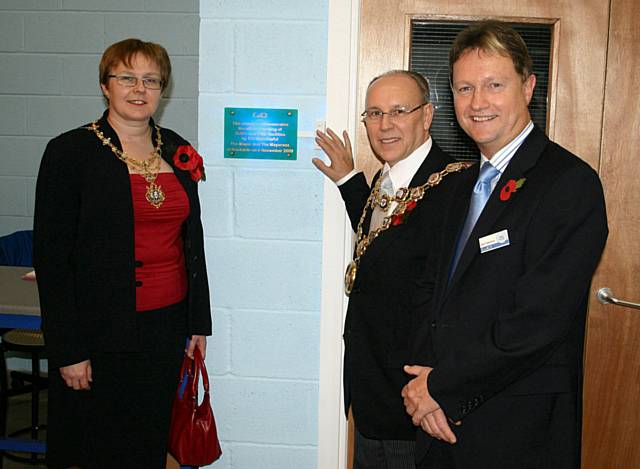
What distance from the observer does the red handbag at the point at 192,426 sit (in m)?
2.09

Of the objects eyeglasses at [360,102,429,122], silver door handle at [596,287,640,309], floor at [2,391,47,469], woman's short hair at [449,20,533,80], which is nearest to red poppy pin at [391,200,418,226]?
eyeglasses at [360,102,429,122]

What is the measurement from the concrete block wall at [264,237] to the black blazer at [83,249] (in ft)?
1.39

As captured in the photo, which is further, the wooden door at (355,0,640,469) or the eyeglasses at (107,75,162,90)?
the wooden door at (355,0,640,469)

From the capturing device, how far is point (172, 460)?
7.29 ft

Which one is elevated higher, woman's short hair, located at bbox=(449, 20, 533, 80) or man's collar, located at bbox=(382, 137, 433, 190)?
woman's short hair, located at bbox=(449, 20, 533, 80)

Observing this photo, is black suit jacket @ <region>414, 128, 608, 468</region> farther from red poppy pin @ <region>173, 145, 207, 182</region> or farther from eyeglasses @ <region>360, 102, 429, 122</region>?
red poppy pin @ <region>173, 145, 207, 182</region>

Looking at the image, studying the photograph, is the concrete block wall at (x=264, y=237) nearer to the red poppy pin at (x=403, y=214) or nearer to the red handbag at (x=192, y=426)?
the red handbag at (x=192, y=426)

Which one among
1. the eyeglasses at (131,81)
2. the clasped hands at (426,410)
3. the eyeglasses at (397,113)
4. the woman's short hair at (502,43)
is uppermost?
the woman's short hair at (502,43)

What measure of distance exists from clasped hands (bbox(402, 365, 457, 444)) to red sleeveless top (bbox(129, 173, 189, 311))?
85 centimetres

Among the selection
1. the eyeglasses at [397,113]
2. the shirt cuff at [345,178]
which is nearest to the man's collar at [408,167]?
the eyeglasses at [397,113]

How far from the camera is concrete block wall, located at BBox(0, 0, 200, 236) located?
4.09 meters

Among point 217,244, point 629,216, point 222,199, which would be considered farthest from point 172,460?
point 629,216

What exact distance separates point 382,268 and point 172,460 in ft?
3.40

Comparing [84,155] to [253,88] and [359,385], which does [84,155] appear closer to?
[253,88]
